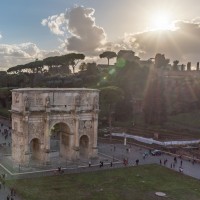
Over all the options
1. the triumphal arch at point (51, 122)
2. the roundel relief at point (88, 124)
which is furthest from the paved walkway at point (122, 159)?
the roundel relief at point (88, 124)

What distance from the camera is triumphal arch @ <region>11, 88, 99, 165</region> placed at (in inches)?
1362

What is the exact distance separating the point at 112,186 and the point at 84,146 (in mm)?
10251

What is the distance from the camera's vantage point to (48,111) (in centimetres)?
3538

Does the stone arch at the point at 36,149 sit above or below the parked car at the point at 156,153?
above

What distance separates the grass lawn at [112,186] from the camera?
27250 millimetres

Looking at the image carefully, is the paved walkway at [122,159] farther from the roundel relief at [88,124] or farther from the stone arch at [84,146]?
the roundel relief at [88,124]

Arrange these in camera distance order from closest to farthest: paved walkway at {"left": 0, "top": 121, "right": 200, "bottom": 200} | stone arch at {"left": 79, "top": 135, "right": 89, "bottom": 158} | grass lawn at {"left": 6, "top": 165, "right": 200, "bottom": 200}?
grass lawn at {"left": 6, "top": 165, "right": 200, "bottom": 200} → paved walkway at {"left": 0, "top": 121, "right": 200, "bottom": 200} → stone arch at {"left": 79, "top": 135, "right": 89, "bottom": 158}

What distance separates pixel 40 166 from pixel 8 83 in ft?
175

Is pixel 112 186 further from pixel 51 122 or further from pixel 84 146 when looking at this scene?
pixel 84 146

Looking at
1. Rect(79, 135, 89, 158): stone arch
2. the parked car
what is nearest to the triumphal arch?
Rect(79, 135, 89, 158): stone arch

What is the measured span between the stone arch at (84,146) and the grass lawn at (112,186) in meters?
5.20

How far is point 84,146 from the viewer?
3941 cm

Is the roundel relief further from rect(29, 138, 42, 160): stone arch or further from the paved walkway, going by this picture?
rect(29, 138, 42, 160): stone arch

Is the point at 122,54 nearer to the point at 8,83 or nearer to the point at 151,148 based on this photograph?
the point at 8,83
